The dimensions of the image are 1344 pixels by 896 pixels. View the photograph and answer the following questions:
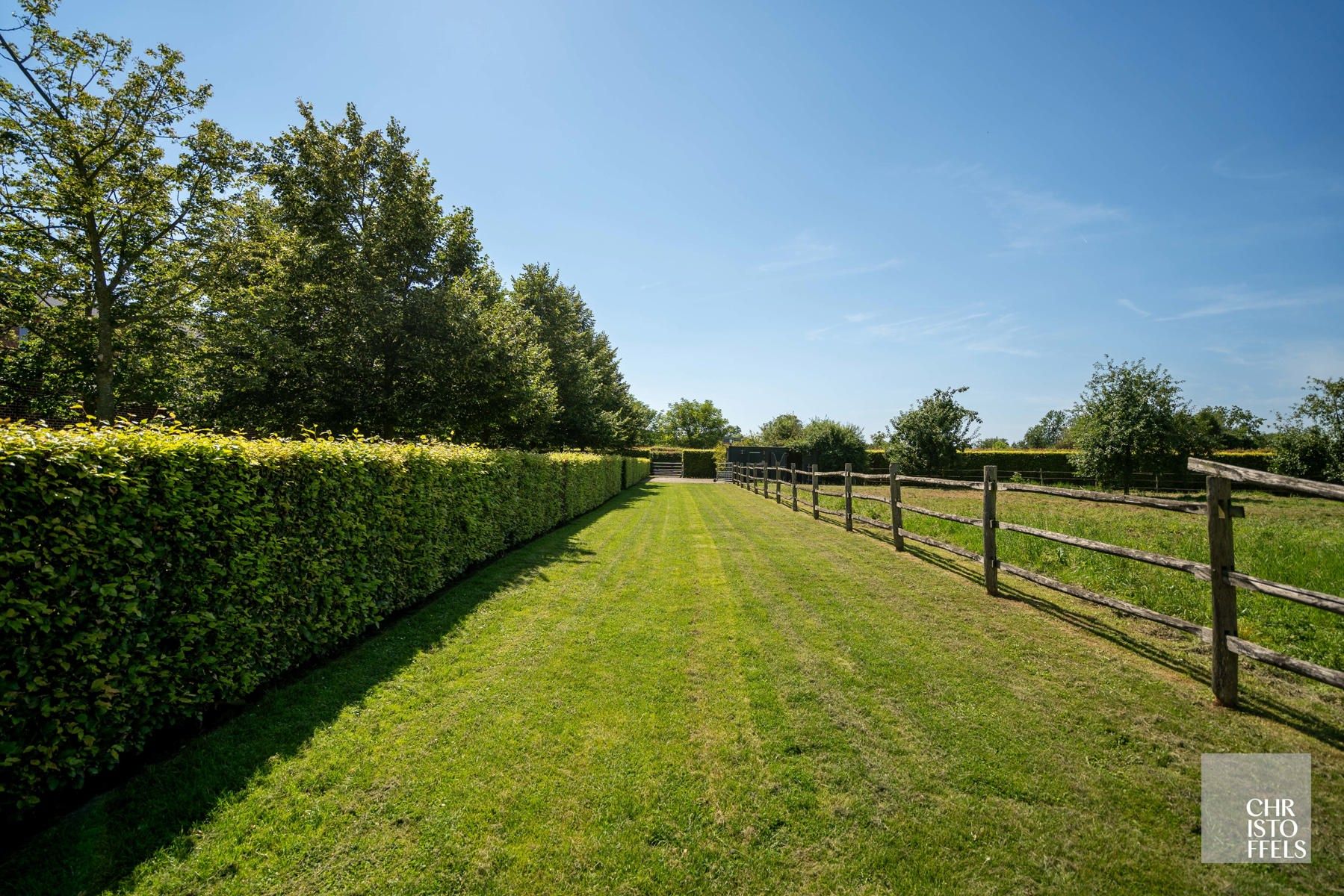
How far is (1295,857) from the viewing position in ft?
7.72

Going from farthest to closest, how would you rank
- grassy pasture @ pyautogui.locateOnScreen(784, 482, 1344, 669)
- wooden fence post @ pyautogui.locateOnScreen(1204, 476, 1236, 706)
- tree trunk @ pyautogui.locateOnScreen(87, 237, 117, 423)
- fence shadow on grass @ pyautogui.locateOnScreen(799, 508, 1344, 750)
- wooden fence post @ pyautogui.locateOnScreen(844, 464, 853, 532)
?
tree trunk @ pyautogui.locateOnScreen(87, 237, 117, 423) → wooden fence post @ pyautogui.locateOnScreen(844, 464, 853, 532) → grassy pasture @ pyautogui.locateOnScreen(784, 482, 1344, 669) → wooden fence post @ pyautogui.locateOnScreen(1204, 476, 1236, 706) → fence shadow on grass @ pyautogui.locateOnScreen(799, 508, 1344, 750)

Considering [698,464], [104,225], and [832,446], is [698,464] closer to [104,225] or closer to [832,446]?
[832,446]

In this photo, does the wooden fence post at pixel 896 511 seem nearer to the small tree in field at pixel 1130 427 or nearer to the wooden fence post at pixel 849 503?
the wooden fence post at pixel 849 503

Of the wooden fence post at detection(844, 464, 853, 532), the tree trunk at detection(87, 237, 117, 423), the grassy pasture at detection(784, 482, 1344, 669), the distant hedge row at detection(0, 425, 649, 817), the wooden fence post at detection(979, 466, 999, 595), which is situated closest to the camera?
the distant hedge row at detection(0, 425, 649, 817)

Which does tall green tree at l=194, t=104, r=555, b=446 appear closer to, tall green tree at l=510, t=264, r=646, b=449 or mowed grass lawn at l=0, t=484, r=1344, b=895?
tall green tree at l=510, t=264, r=646, b=449

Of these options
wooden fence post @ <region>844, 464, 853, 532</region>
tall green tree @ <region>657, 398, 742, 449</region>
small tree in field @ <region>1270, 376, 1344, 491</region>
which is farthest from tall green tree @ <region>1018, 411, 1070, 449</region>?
wooden fence post @ <region>844, 464, 853, 532</region>

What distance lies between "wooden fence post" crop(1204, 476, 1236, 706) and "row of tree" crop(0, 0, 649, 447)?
17728mm

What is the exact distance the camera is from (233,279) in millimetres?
17547

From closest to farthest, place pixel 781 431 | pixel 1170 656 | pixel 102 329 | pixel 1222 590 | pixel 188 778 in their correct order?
pixel 188 778 → pixel 1222 590 → pixel 1170 656 → pixel 102 329 → pixel 781 431

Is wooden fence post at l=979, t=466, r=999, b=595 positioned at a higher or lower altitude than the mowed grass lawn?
higher

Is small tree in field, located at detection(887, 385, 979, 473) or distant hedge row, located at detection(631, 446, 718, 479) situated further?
distant hedge row, located at detection(631, 446, 718, 479)

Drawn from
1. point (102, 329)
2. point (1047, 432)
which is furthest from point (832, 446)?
point (1047, 432)

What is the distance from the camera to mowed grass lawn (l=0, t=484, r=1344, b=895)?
2322mm

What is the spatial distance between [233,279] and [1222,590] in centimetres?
2450
